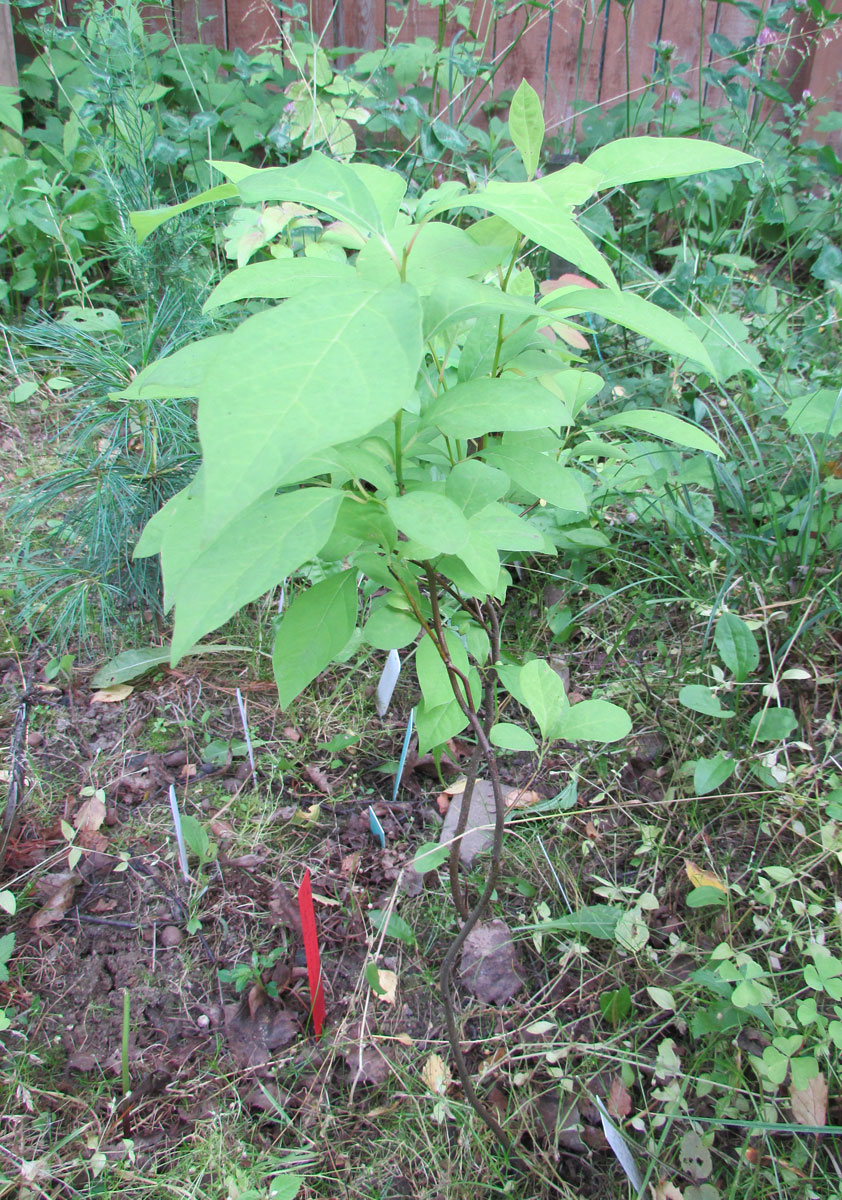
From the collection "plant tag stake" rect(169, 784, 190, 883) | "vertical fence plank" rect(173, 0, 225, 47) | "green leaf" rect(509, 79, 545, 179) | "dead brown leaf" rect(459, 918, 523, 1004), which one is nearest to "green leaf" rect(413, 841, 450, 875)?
"dead brown leaf" rect(459, 918, 523, 1004)

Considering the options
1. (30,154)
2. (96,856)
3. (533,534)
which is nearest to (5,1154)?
(96,856)

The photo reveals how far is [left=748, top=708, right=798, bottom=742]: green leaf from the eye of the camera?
1392 millimetres

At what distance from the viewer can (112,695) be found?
177cm

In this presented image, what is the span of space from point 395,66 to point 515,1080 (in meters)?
3.71

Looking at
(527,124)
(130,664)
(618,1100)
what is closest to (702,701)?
(618,1100)

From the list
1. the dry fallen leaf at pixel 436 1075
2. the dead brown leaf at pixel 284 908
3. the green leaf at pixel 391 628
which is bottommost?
the dry fallen leaf at pixel 436 1075

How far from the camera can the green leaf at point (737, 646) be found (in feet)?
4.74

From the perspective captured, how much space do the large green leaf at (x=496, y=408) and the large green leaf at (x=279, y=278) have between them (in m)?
0.14

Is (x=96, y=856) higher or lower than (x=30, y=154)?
lower

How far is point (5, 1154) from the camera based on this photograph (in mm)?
1069

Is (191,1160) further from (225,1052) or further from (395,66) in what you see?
(395,66)

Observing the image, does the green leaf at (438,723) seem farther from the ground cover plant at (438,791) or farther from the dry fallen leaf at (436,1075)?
the dry fallen leaf at (436,1075)

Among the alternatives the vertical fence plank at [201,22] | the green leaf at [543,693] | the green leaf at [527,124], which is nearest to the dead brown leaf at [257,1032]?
the green leaf at [543,693]

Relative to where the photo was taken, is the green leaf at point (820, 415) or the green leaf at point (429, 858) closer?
the green leaf at point (429, 858)
